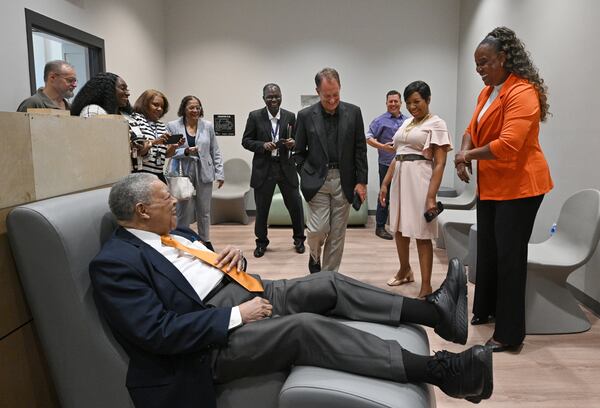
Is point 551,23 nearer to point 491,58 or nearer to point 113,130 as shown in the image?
point 491,58

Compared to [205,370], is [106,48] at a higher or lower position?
higher

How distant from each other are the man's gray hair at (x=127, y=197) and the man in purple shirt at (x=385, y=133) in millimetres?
3684

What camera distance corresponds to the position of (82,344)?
1.45 meters

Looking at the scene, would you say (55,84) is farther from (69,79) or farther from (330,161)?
(330,161)

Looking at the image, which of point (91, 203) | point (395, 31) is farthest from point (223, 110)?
point (91, 203)

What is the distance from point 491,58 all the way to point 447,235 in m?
1.90

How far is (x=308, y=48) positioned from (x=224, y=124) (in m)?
1.57

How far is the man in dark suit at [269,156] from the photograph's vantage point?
4.61 meters

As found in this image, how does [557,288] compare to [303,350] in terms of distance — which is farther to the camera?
[557,288]

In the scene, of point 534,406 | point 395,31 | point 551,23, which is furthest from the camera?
point 395,31

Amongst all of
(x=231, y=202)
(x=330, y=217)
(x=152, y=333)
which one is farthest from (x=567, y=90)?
(x=231, y=202)

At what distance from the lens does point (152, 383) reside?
57.2 inches

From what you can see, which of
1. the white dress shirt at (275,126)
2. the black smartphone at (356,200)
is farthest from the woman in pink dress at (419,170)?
the white dress shirt at (275,126)

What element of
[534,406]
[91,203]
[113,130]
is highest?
[113,130]
